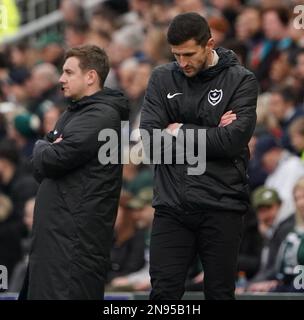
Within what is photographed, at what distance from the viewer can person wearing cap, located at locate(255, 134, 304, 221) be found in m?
11.0

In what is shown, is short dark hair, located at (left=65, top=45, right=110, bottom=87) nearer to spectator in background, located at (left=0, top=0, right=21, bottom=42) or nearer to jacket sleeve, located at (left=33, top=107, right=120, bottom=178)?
jacket sleeve, located at (left=33, top=107, right=120, bottom=178)

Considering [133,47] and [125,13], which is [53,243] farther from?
[125,13]

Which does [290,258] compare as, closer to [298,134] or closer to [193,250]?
[298,134]

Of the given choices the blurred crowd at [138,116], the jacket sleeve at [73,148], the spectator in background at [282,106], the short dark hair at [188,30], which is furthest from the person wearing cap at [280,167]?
the short dark hair at [188,30]

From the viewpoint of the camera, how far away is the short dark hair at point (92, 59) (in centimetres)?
799

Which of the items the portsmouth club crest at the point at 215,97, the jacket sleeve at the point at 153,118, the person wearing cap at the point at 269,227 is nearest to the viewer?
the portsmouth club crest at the point at 215,97

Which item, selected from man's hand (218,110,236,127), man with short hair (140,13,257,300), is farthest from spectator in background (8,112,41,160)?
man's hand (218,110,236,127)

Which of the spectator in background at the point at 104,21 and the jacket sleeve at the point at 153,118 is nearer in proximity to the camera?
the jacket sleeve at the point at 153,118

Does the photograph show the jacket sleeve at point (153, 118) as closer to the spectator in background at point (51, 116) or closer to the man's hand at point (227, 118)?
the man's hand at point (227, 118)

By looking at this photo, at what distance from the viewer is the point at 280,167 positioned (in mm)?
11391

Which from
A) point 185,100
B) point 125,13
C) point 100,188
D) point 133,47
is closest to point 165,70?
point 185,100

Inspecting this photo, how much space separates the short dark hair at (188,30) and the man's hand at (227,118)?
449 millimetres
